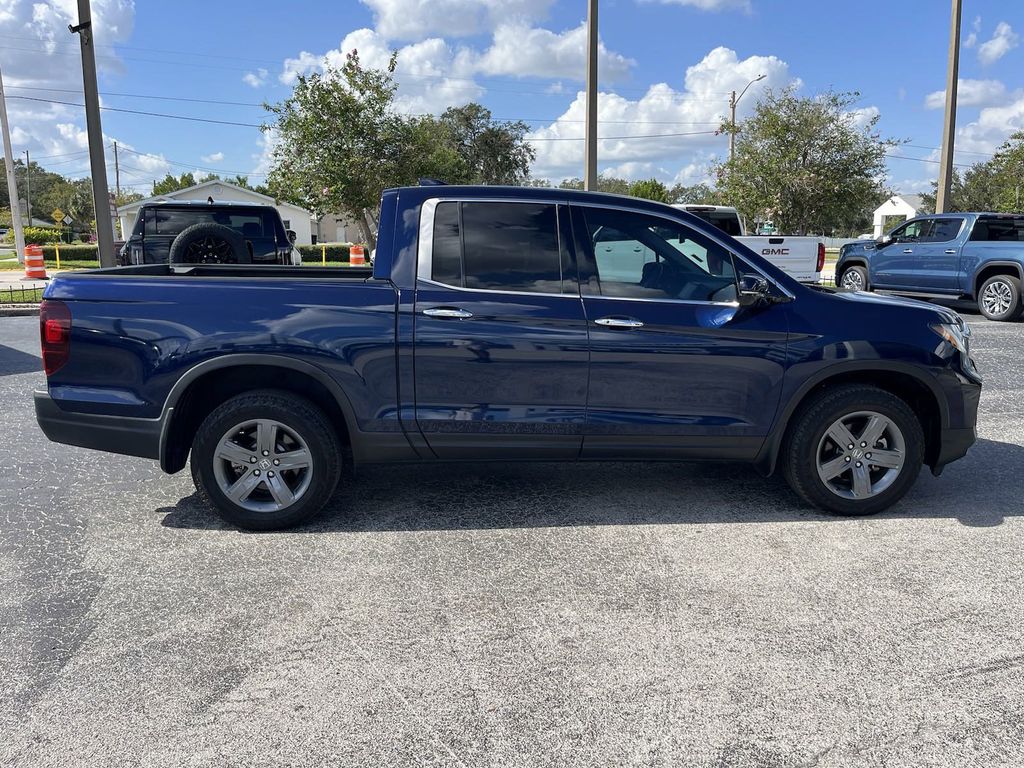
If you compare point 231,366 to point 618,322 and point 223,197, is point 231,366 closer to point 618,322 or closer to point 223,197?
point 618,322

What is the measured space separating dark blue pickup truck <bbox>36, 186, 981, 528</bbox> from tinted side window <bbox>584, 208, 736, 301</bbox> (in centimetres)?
1

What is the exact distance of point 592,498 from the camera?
5035 mm

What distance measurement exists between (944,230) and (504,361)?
13.9 metres

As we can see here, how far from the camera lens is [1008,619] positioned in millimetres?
3486

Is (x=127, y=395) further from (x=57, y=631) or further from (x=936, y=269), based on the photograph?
(x=936, y=269)

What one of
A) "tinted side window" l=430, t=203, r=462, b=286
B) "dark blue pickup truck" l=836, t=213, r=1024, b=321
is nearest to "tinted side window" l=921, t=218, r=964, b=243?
"dark blue pickup truck" l=836, t=213, r=1024, b=321

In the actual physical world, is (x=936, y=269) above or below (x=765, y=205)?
below

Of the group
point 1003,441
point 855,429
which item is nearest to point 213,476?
point 855,429

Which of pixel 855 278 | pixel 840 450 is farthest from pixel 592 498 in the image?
pixel 855 278

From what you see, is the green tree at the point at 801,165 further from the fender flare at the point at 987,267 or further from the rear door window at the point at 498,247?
the rear door window at the point at 498,247

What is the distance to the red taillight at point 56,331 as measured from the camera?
4.26 meters

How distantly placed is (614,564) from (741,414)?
1.18 metres

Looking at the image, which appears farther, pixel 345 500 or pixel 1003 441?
pixel 1003 441

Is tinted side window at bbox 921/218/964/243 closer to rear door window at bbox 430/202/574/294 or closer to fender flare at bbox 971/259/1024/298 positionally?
fender flare at bbox 971/259/1024/298
